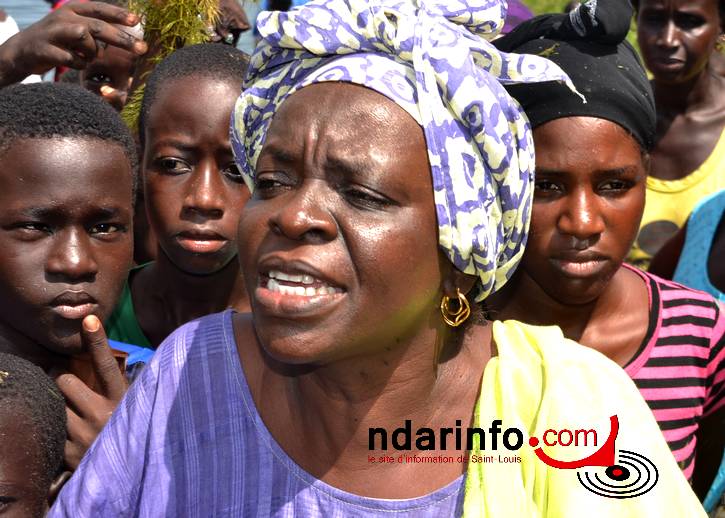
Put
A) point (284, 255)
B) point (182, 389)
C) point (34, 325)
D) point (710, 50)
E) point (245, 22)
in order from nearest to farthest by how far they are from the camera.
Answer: point (284, 255), point (182, 389), point (34, 325), point (245, 22), point (710, 50)

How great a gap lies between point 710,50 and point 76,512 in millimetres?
4160

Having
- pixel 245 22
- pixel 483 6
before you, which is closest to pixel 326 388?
pixel 483 6

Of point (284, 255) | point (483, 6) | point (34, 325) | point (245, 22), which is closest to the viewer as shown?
point (284, 255)

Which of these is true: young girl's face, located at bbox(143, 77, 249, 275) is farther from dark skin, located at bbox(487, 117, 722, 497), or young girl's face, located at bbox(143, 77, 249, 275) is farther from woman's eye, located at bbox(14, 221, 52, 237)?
dark skin, located at bbox(487, 117, 722, 497)

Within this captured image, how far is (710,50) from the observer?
202 inches

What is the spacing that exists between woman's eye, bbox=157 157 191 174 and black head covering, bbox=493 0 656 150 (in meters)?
1.06

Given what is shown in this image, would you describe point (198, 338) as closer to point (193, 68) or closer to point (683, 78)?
point (193, 68)

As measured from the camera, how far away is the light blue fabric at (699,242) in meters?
→ 3.69

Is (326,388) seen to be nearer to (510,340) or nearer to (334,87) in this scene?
(510,340)

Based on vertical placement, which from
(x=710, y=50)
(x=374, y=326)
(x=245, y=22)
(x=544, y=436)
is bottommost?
(x=710, y=50)

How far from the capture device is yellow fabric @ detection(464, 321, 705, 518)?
1899 mm

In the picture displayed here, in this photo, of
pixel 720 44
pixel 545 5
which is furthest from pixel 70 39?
pixel 545 5

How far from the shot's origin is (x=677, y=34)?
5.03m

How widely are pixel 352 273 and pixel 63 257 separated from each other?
1.01m
